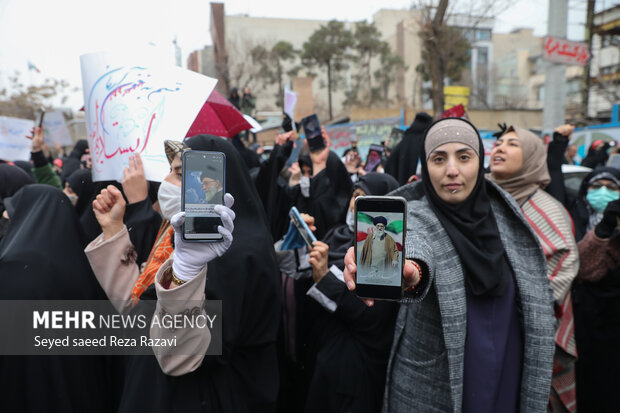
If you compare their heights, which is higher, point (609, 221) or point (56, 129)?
point (56, 129)

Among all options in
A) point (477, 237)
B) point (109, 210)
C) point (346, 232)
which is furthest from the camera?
point (346, 232)

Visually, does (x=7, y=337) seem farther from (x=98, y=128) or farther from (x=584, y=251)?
(x=584, y=251)

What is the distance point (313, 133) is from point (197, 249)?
2970 mm

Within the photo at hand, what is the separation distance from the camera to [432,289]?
5.91 ft

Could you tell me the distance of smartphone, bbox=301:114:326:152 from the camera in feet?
13.9

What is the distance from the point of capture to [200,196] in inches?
53.1

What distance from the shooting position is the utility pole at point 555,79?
743cm

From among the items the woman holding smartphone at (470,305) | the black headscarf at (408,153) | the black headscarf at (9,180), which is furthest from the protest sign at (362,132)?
the woman holding smartphone at (470,305)

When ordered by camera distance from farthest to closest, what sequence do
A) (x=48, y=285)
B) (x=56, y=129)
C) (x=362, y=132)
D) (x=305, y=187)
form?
(x=362, y=132)
(x=56, y=129)
(x=305, y=187)
(x=48, y=285)

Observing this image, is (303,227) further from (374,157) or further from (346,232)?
(374,157)

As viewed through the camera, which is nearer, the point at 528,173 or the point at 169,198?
the point at 169,198

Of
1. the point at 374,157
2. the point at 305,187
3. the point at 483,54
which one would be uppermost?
the point at 483,54

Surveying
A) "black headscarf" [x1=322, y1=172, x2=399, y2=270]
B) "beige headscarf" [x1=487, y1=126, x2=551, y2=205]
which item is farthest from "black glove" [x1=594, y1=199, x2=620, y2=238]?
"black headscarf" [x1=322, y1=172, x2=399, y2=270]

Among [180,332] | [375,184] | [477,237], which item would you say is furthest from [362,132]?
[180,332]
